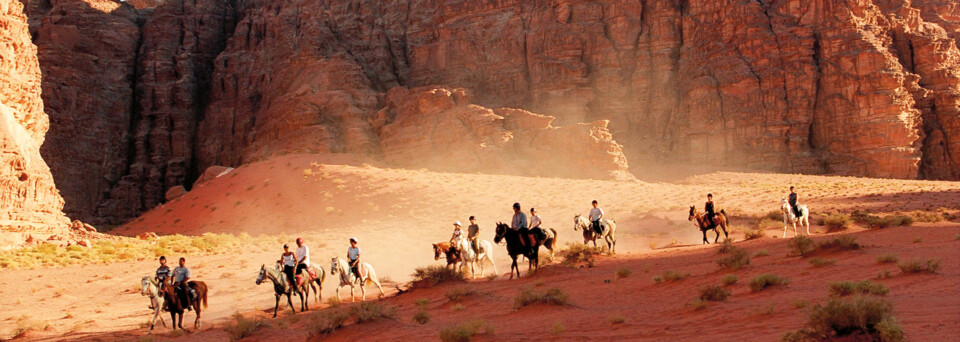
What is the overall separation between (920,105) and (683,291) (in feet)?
189

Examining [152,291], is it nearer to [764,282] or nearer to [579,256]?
[579,256]

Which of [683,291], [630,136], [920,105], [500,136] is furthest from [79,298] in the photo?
[920,105]

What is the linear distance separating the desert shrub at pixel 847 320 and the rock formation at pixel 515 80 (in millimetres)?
43902

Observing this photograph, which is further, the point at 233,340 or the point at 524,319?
the point at 233,340

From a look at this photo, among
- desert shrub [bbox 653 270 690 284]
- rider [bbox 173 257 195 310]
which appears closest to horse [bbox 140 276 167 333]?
rider [bbox 173 257 195 310]

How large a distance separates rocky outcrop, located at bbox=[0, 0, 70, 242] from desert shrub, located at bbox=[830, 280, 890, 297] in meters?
31.7

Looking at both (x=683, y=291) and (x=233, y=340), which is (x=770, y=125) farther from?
(x=233, y=340)

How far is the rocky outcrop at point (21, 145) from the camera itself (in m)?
30.4

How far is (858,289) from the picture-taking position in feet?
32.2

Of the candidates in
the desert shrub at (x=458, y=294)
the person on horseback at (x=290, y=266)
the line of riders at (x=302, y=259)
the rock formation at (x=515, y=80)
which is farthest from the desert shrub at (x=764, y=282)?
the rock formation at (x=515, y=80)

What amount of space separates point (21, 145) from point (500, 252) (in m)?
23.4

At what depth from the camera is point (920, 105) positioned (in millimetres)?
58938

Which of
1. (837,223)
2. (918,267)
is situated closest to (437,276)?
(918,267)

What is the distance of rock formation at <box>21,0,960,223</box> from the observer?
188ft
